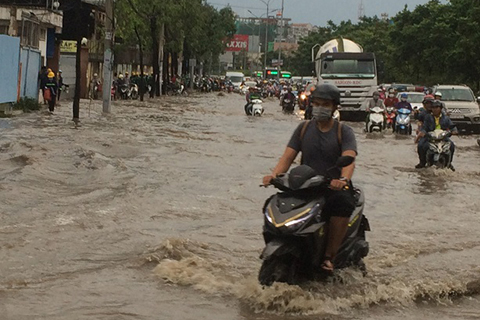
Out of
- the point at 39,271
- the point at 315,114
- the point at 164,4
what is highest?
the point at 164,4

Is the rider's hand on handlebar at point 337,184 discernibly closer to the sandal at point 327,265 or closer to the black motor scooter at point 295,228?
the black motor scooter at point 295,228

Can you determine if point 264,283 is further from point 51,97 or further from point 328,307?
point 51,97

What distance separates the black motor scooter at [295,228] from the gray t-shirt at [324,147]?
26 centimetres

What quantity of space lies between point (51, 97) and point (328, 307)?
2570cm

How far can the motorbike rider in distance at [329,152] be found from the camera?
7.34m

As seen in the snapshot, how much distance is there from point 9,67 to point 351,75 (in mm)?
15593

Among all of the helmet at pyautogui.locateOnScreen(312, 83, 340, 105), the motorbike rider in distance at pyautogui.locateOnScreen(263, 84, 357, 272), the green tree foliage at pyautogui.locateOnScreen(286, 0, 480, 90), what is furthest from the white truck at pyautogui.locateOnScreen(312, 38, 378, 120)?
the helmet at pyautogui.locateOnScreen(312, 83, 340, 105)

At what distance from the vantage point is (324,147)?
7605 millimetres

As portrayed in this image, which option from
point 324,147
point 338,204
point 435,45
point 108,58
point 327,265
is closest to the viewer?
point 338,204

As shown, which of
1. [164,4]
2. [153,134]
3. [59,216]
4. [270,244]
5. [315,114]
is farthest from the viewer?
[164,4]

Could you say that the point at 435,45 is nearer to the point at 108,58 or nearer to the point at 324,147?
the point at 108,58

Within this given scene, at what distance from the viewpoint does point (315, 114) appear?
7.55 metres

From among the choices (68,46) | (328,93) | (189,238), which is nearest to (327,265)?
(328,93)

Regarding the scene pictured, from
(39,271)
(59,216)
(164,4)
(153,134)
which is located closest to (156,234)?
(59,216)
